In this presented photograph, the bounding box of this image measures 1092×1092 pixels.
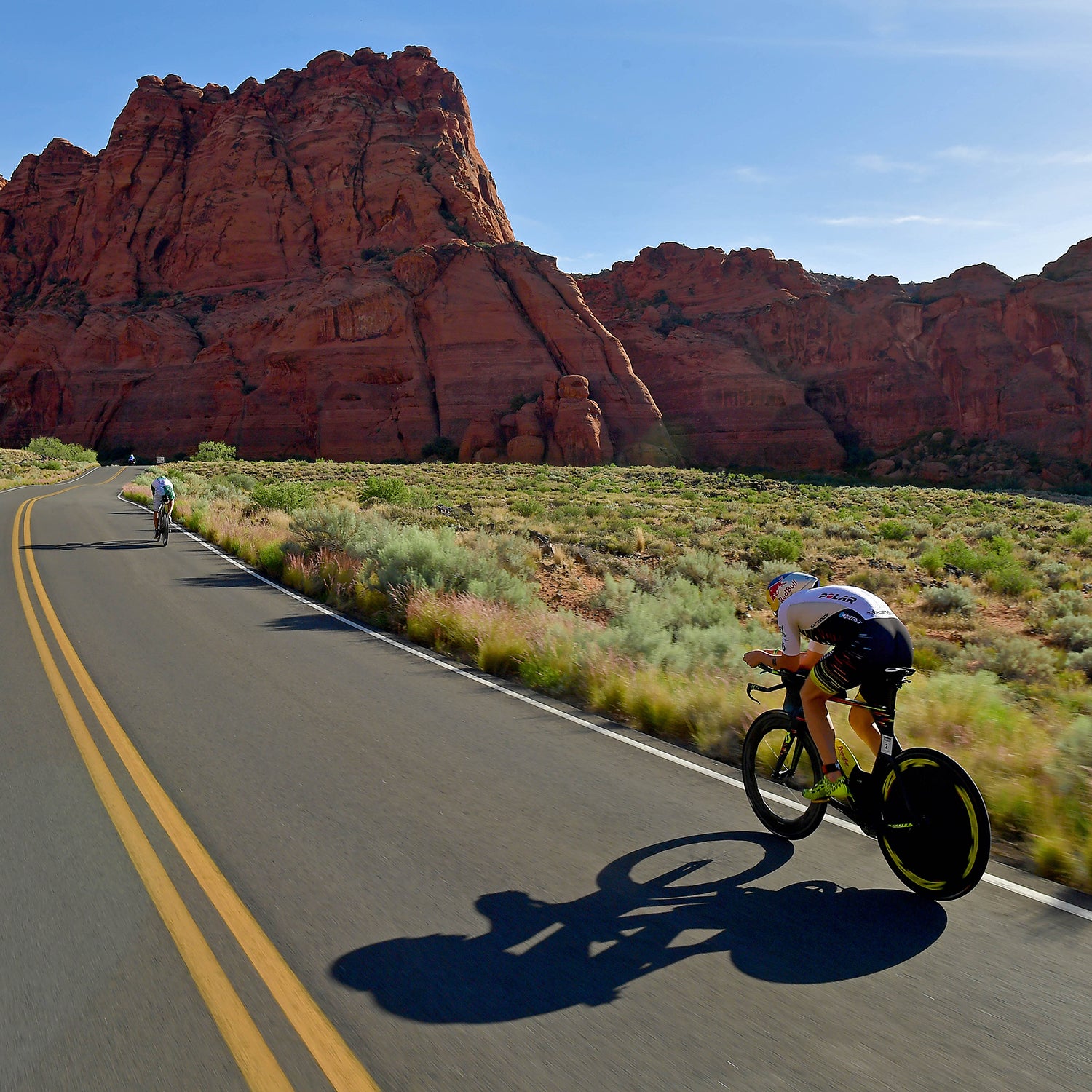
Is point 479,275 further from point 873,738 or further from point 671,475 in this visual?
point 873,738

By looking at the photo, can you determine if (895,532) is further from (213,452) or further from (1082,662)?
(213,452)

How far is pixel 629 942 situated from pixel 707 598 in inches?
387

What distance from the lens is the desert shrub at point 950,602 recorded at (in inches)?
534

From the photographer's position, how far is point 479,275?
3049 inches

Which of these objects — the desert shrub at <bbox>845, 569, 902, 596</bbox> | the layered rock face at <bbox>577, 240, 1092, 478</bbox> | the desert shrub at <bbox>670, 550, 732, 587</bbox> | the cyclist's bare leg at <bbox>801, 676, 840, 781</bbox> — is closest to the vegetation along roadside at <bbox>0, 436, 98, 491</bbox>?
the desert shrub at <bbox>670, 550, 732, 587</bbox>

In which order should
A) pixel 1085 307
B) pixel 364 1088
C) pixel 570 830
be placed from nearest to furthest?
pixel 364 1088 → pixel 570 830 → pixel 1085 307

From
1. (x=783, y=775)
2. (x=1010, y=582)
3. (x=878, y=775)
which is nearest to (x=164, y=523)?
(x=783, y=775)

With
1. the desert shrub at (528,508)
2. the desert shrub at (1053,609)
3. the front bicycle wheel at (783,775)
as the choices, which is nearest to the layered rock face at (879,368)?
the desert shrub at (528,508)

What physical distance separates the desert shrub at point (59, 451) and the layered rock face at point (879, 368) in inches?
2278

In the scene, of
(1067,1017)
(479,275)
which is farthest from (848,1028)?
(479,275)

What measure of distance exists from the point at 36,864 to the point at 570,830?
2864mm

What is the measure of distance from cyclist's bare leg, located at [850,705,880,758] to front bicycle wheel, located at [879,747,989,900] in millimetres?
202

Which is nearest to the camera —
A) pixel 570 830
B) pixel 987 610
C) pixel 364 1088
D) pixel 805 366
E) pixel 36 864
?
pixel 364 1088

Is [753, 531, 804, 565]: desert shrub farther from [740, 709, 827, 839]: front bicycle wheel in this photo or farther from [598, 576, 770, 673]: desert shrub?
[740, 709, 827, 839]: front bicycle wheel
